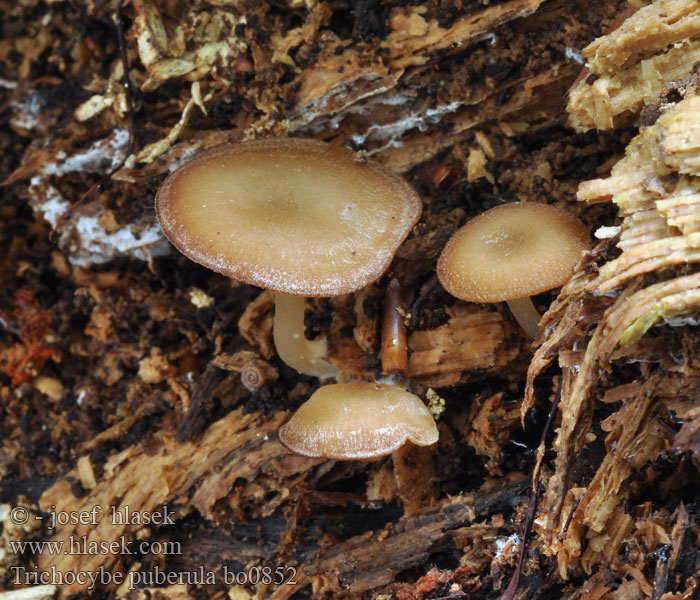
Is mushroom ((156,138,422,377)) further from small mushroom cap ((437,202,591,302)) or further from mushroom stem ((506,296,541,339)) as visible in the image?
mushroom stem ((506,296,541,339))

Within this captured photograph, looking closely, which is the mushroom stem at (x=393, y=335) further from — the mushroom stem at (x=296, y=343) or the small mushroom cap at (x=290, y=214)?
the small mushroom cap at (x=290, y=214)

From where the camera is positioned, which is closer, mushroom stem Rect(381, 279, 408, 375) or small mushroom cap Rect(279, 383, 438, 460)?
small mushroom cap Rect(279, 383, 438, 460)

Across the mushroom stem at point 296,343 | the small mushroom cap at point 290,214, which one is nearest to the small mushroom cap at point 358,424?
the mushroom stem at point 296,343

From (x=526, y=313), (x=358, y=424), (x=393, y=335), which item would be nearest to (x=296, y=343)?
(x=393, y=335)

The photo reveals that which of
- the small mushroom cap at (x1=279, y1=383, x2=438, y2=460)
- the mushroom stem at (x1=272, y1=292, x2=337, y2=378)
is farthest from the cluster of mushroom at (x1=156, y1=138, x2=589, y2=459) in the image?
the mushroom stem at (x1=272, y1=292, x2=337, y2=378)

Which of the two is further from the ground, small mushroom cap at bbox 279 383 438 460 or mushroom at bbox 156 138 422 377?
mushroom at bbox 156 138 422 377

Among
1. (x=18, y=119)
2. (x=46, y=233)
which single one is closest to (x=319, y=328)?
(x=46, y=233)

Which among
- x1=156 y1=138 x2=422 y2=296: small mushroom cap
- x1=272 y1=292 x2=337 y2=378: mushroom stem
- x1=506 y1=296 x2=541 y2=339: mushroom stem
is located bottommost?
x1=272 y1=292 x2=337 y2=378: mushroom stem
